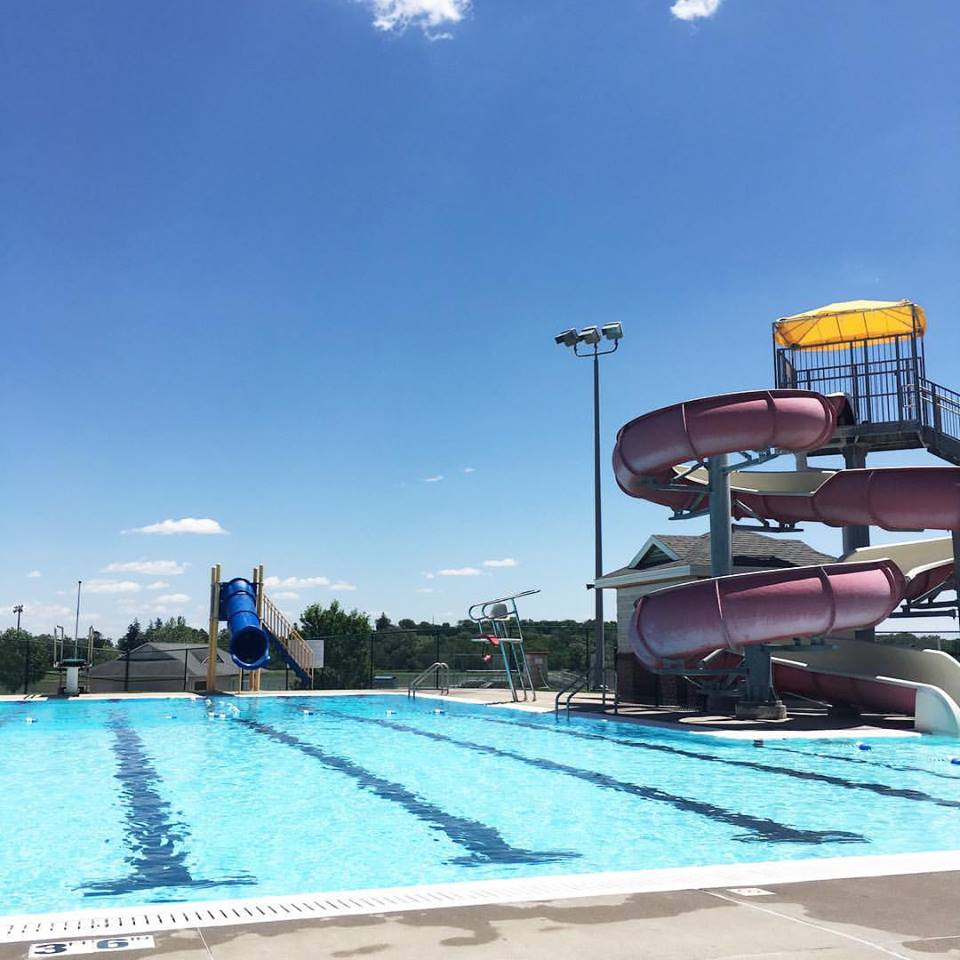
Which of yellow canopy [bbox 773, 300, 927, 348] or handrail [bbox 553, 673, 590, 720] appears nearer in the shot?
handrail [bbox 553, 673, 590, 720]

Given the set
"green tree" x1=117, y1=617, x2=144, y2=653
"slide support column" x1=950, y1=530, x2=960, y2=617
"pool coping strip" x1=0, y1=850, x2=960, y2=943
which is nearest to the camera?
"pool coping strip" x1=0, y1=850, x2=960, y2=943

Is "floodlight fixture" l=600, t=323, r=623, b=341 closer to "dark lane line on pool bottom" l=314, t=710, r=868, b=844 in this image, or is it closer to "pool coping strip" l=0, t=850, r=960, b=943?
"dark lane line on pool bottom" l=314, t=710, r=868, b=844

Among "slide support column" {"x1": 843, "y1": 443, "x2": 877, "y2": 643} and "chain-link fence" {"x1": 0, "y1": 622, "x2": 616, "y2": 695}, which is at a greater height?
"slide support column" {"x1": 843, "y1": 443, "x2": 877, "y2": 643}

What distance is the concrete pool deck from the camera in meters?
3.84

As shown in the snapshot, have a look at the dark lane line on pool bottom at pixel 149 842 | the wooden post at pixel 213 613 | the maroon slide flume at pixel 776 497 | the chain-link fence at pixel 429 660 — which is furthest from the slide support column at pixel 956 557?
the wooden post at pixel 213 613

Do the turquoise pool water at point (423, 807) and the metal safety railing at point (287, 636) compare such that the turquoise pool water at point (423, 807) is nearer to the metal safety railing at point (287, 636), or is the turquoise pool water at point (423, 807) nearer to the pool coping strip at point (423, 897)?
the pool coping strip at point (423, 897)

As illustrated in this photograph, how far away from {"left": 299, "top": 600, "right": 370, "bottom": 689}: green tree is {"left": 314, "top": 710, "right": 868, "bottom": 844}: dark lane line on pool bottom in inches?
698

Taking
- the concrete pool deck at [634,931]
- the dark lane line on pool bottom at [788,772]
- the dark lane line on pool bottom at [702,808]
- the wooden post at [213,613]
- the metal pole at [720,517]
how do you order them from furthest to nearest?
the wooden post at [213,613] < the metal pole at [720,517] < the dark lane line on pool bottom at [788,772] < the dark lane line on pool bottom at [702,808] < the concrete pool deck at [634,931]

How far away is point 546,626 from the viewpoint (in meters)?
32.3

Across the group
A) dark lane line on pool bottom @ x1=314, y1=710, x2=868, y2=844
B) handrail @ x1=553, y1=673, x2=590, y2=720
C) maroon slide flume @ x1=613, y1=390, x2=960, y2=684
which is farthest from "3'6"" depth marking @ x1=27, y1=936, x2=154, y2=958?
handrail @ x1=553, y1=673, x2=590, y2=720

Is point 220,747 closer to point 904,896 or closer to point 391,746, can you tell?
point 391,746

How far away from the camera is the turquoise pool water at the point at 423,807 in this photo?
6848 millimetres

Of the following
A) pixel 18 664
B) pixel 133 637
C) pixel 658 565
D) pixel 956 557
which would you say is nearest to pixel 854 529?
pixel 956 557

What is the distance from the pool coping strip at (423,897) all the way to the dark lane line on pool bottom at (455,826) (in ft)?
5.56
